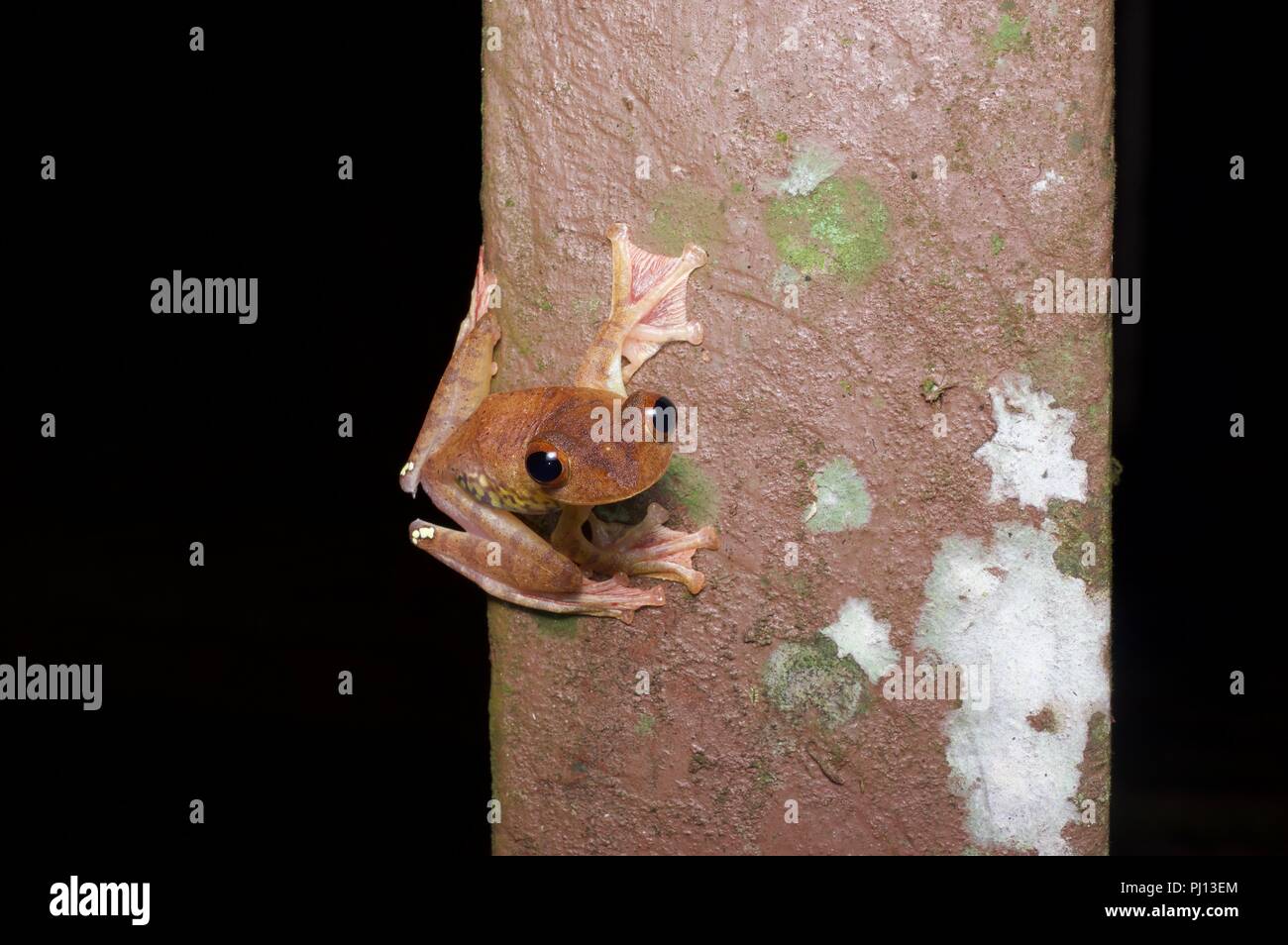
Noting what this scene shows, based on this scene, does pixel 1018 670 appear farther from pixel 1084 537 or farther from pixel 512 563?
pixel 512 563

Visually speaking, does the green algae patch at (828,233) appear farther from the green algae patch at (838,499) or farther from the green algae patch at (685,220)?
the green algae patch at (838,499)

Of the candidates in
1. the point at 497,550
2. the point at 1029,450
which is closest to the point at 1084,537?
the point at 1029,450

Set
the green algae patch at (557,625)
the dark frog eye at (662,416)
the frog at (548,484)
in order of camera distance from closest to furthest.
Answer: the dark frog eye at (662,416)
the frog at (548,484)
the green algae patch at (557,625)

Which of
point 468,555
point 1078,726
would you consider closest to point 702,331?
point 468,555

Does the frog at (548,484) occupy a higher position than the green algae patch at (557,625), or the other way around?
the frog at (548,484)

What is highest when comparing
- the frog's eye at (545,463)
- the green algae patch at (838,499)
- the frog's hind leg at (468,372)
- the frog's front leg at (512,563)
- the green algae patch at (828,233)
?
the green algae patch at (828,233)

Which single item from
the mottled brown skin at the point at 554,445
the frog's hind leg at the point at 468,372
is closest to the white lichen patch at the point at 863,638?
the mottled brown skin at the point at 554,445

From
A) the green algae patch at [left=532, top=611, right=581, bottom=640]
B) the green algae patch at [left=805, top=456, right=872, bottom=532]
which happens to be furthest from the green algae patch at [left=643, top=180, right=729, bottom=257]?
the green algae patch at [left=532, top=611, right=581, bottom=640]
